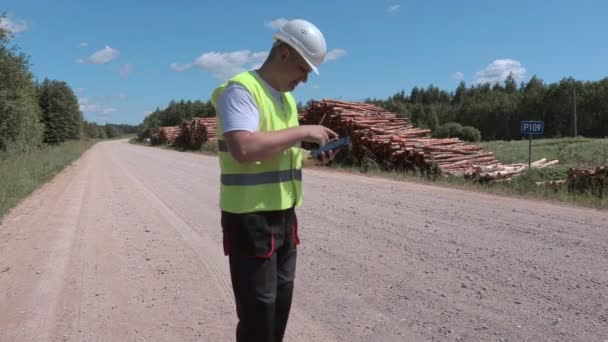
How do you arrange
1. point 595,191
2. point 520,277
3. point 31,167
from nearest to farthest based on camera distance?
point 520,277
point 595,191
point 31,167

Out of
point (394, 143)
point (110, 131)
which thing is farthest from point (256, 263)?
point (110, 131)

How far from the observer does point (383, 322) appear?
3.98 metres

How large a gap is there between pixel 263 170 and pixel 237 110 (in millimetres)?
316

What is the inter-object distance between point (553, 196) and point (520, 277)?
5700mm

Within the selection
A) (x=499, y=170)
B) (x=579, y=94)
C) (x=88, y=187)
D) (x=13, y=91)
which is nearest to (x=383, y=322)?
(x=499, y=170)

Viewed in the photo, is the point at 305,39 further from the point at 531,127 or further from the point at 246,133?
the point at 531,127

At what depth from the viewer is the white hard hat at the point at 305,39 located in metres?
2.25

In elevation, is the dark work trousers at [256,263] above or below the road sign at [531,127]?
below

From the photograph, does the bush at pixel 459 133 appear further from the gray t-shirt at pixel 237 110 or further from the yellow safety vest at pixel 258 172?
the gray t-shirt at pixel 237 110

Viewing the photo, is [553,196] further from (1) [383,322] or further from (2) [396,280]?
(1) [383,322]

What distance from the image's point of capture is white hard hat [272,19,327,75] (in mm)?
2254

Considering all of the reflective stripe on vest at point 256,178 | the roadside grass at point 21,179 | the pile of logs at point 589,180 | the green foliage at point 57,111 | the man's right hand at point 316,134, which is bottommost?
the roadside grass at point 21,179

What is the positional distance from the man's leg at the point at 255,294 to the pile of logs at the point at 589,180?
9311 mm

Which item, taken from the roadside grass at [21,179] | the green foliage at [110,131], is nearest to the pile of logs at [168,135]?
the roadside grass at [21,179]
